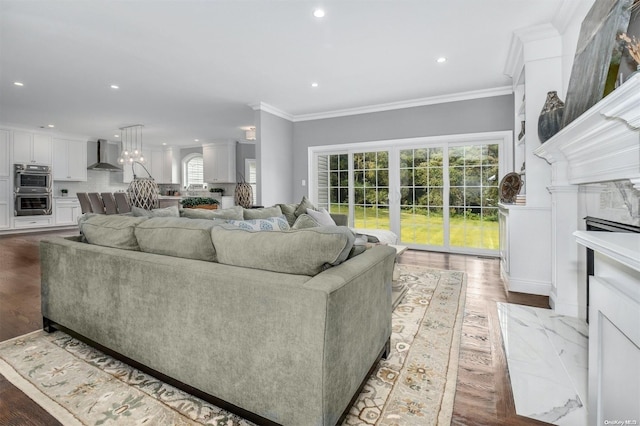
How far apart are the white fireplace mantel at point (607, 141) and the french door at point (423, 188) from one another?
253 cm

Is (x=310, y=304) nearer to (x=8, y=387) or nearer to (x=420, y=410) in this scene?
(x=420, y=410)

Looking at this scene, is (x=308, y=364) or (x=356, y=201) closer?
(x=308, y=364)

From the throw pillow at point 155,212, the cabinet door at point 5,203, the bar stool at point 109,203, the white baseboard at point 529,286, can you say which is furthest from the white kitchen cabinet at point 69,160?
the white baseboard at point 529,286

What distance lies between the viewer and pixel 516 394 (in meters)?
1.56

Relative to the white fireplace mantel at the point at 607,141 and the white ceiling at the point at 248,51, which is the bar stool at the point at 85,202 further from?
the white fireplace mantel at the point at 607,141

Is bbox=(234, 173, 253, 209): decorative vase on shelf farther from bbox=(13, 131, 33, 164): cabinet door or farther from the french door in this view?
bbox=(13, 131, 33, 164): cabinet door

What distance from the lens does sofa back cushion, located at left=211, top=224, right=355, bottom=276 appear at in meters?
1.27

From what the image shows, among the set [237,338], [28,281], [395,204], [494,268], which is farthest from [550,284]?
[28,281]

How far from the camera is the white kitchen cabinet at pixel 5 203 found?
6953mm

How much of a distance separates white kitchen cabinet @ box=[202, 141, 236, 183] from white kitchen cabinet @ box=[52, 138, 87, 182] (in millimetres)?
3135

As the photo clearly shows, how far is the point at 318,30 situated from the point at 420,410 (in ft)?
10.4

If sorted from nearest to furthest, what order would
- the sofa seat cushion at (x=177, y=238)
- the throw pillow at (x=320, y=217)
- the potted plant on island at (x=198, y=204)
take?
the sofa seat cushion at (x=177, y=238)
the throw pillow at (x=320, y=217)
the potted plant on island at (x=198, y=204)

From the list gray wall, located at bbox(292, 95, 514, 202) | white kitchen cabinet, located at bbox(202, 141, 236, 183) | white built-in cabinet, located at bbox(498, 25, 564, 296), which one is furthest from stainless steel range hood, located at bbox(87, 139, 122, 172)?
Result: white built-in cabinet, located at bbox(498, 25, 564, 296)

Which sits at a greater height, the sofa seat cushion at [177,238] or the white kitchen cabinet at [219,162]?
the white kitchen cabinet at [219,162]
